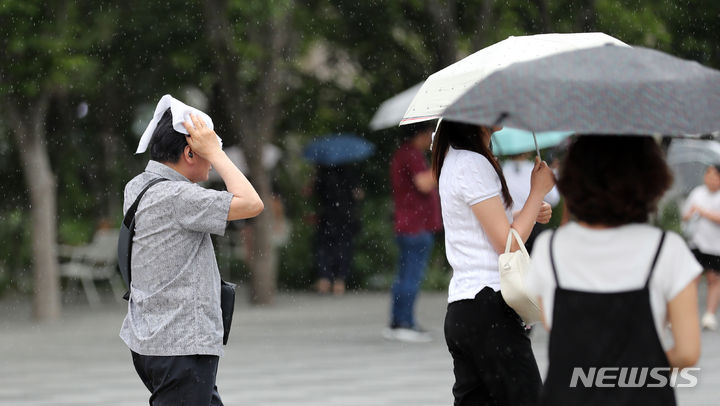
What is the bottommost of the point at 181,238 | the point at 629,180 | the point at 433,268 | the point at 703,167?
the point at 433,268

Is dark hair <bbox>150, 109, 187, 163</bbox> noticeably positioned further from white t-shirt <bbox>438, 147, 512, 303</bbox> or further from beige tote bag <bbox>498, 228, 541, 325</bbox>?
beige tote bag <bbox>498, 228, 541, 325</bbox>

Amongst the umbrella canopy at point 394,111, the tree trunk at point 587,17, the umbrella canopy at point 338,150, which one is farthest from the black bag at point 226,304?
the umbrella canopy at point 338,150

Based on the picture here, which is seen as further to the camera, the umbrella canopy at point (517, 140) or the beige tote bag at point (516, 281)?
the umbrella canopy at point (517, 140)

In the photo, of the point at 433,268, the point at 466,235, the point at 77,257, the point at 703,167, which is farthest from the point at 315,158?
the point at 466,235

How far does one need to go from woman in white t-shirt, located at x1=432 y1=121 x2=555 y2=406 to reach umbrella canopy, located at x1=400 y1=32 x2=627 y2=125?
0.41 meters

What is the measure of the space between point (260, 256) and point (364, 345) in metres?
3.90

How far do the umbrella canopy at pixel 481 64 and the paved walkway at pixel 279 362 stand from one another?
3228 mm

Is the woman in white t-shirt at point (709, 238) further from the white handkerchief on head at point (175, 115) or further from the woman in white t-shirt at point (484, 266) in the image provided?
the white handkerchief on head at point (175, 115)

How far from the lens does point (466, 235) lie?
4586 millimetres

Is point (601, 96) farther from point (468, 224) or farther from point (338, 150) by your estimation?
point (338, 150)

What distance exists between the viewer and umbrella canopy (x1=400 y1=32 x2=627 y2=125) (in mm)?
5000

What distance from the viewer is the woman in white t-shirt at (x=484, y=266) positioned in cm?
449

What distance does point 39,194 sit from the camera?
13.4 meters

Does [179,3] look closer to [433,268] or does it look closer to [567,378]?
[433,268]
